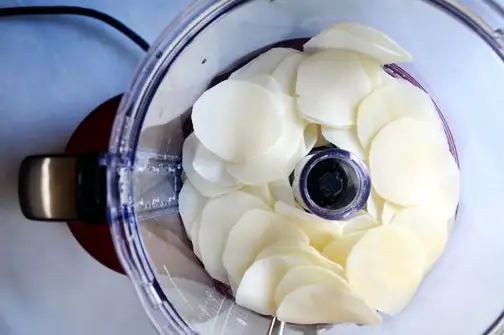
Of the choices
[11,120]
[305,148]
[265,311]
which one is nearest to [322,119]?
[305,148]

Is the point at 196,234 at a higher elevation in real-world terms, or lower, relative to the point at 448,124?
lower

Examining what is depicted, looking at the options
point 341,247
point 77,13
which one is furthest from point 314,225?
point 77,13

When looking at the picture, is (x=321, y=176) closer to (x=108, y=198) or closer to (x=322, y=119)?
(x=322, y=119)

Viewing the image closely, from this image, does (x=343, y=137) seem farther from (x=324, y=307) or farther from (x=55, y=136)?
(x=55, y=136)

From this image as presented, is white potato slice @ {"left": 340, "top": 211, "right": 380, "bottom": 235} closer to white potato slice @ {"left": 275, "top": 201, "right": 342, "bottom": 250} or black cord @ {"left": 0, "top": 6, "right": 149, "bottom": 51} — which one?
white potato slice @ {"left": 275, "top": 201, "right": 342, "bottom": 250}

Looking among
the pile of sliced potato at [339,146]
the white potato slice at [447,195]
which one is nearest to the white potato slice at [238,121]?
the pile of sliced potato at [339,146]

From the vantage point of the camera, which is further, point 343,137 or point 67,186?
point 343,137

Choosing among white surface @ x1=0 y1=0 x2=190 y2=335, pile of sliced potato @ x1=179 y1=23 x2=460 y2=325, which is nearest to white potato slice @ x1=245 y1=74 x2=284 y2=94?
pile of sliced potato @ x1=179 y1=23 x2=460 y2=325
